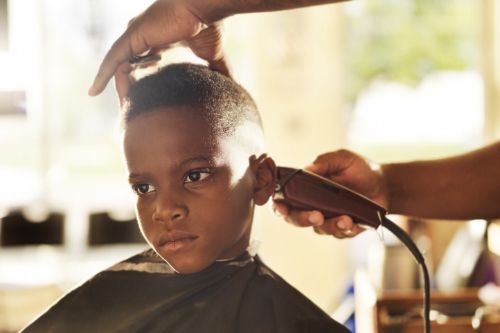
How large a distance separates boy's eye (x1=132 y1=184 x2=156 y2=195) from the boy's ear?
149 mm

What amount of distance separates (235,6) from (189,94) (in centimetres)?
13

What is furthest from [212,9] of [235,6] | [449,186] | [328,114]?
[328,114]

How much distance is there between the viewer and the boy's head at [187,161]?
2.79 ft

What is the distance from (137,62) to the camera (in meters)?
0.86

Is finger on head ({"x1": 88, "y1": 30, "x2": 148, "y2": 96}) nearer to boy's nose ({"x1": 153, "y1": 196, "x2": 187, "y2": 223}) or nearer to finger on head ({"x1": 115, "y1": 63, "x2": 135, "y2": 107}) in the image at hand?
finger on head ({"x1": 115, "y1": 63, "x2": 135, "y2": 107})

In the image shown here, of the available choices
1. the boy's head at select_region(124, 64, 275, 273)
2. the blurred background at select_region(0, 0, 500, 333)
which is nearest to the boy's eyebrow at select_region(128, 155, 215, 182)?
the boy's head at select_region(124, 64, 275, 273)

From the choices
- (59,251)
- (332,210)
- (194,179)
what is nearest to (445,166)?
(332,210)

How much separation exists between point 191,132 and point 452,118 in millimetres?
4197

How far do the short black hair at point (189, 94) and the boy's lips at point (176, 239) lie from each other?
14cm

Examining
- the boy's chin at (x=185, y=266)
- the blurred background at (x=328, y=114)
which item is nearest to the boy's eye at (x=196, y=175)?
the boy's chin at (x=185, y=266)

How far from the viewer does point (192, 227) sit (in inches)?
33.5

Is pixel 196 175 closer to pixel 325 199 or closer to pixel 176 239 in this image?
pixel 176 239

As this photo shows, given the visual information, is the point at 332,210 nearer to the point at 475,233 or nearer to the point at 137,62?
the point at 137,62

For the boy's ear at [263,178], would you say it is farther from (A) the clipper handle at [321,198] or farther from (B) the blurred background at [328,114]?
(B) the blurred background at [328,114]
